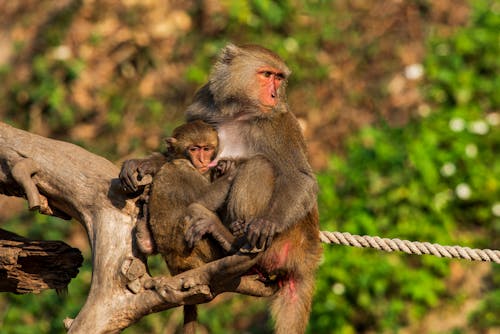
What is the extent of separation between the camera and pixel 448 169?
7859 mm

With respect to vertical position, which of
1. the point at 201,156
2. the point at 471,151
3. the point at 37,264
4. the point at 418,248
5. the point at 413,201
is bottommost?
the point at 413,201

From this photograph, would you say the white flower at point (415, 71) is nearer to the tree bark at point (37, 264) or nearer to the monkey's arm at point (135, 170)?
the monkey's arm at point (135, 170)

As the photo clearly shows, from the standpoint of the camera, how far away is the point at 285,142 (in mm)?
4438

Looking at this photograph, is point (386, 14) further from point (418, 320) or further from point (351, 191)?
point (418, 320)

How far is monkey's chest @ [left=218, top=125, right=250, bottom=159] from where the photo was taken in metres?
4.56

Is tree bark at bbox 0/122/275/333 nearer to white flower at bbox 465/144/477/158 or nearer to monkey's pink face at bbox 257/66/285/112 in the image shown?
monkey's pink face at bbox 257/66/285/112

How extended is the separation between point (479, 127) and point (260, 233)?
476 cm

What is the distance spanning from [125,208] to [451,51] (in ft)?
18.5

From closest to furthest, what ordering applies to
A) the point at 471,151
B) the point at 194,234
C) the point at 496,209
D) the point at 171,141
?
the point at 194,234, the point at 171,141, the point at 496,209, the point at 471,151

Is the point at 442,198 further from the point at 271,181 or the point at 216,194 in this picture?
the point at 216,194

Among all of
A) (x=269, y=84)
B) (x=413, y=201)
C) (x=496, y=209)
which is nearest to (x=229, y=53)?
(x=269, y=84)

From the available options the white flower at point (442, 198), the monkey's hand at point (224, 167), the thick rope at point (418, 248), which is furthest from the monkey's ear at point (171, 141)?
the white flower at point (442, 198)

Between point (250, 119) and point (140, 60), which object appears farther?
point (140, 60)

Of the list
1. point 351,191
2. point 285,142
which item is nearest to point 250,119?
point 285,142
